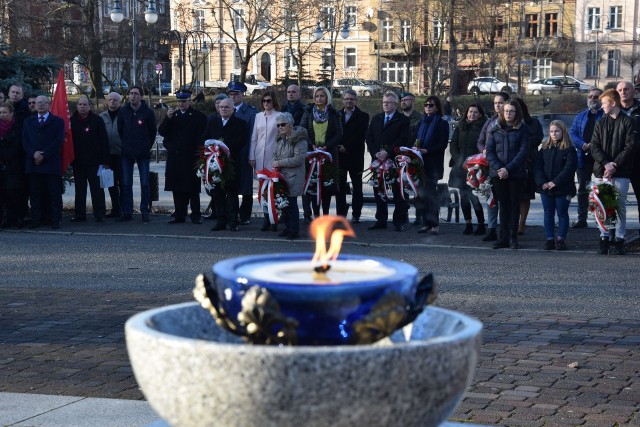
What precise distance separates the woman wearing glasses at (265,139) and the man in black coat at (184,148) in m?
1.18

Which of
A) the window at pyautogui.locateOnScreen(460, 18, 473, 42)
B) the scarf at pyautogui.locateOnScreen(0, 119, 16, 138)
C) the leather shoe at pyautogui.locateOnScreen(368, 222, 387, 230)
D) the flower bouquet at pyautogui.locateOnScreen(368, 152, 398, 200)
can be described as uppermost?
the window at pyautogui.locateOnScreen(460, 18, 473, 42)

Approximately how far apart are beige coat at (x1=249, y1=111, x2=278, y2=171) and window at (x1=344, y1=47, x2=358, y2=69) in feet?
256

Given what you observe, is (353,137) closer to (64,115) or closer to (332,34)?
(64,115)

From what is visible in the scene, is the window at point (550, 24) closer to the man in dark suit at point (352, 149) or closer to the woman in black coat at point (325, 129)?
the man in dark suit at point (352, 149)

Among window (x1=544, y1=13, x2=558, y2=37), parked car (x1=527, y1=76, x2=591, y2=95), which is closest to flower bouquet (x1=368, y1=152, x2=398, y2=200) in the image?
parked car (x1=527, y1=76, x2=591, y2=95)

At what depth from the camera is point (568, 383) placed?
23.2 feet

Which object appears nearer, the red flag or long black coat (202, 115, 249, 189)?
long black coat (202, 115, 249, 189)

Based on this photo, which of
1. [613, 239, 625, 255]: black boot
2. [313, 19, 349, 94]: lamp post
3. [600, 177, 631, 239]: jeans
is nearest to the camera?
[600, 177, 631, 239]: jeans

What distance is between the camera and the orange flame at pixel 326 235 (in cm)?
431

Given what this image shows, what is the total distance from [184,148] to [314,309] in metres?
13.2

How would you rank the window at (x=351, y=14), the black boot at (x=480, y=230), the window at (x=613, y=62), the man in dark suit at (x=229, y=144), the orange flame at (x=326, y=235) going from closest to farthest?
1. the orange flame at (x=326, y=235)
2. the black boot at (x=480, y=230)
3. the man in dark suit at (x=229, y=144)
4. the window at (x=351, y=14)
5. the window at (x=613, y=62)

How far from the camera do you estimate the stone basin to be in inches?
144

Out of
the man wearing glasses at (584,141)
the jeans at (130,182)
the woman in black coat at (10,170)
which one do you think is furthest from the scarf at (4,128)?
the man wearing glasses at (584,141)

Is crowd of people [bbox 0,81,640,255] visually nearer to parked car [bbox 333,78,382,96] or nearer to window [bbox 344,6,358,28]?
window [bbox 344,6,358,28]
